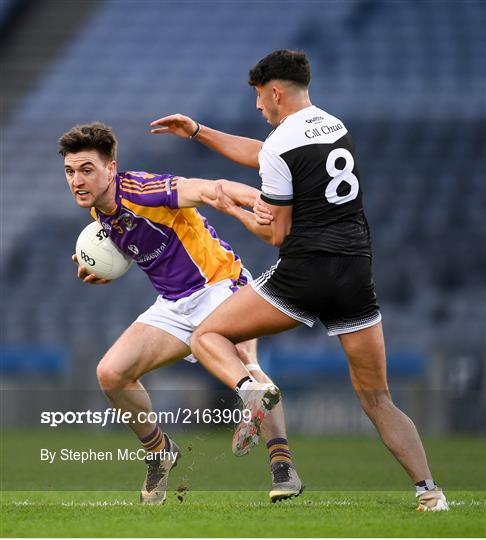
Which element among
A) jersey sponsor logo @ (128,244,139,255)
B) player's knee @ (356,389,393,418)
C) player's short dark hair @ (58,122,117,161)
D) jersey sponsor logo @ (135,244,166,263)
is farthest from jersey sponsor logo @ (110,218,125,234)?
player's knee @ (356,389,393,418)

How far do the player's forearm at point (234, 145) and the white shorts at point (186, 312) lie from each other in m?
0.78

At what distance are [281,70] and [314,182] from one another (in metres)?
0.60

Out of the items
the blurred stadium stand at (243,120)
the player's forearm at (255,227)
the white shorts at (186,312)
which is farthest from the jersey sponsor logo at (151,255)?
the blurred stadium stand at (243,120)

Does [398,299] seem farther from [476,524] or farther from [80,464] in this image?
[476,524]

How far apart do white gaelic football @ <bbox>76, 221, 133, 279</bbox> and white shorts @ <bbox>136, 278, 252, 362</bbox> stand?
34cm

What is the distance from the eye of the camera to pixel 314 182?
511 cm

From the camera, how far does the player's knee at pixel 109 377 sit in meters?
5.97

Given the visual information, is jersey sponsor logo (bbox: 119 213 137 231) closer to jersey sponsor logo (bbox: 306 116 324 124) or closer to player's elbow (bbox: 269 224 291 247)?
player's elbow (bbox: 269 224 291 247)

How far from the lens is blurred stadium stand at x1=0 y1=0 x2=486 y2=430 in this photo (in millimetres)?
16953

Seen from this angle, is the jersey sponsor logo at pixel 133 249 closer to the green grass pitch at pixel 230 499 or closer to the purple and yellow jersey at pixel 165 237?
the purple and yellow jersey at pixel 165 237

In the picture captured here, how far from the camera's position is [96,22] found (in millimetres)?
21688

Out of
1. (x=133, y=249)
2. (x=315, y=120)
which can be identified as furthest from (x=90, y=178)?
(x=315, y=120)

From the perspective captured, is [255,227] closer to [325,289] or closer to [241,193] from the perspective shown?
Answer: [241,193]

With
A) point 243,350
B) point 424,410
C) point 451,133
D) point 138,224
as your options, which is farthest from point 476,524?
point 451,133
